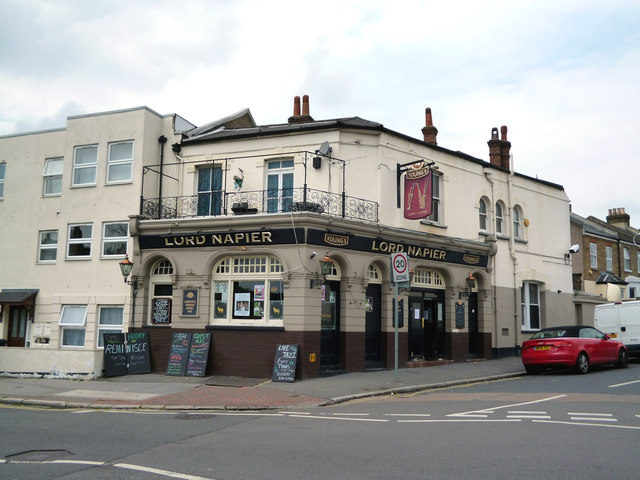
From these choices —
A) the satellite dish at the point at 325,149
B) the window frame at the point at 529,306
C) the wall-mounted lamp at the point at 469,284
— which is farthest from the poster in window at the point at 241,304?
the window frame at the point at 529,306

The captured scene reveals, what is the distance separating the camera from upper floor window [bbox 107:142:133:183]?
803 inches

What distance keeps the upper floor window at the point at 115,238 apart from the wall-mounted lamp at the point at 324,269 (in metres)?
7.39

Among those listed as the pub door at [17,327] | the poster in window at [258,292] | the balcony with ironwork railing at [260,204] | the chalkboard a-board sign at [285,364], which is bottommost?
the chalkboard a-board sign at [285,364]

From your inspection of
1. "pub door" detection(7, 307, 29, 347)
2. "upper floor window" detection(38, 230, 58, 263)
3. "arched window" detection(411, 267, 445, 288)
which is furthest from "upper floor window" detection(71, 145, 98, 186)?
"arched window" detection(411, 267, 445, 288)

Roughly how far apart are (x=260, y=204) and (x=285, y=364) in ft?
17.8

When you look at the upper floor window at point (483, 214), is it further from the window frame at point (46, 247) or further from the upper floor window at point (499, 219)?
the window frame at point (46, 247)

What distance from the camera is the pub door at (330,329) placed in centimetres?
1716

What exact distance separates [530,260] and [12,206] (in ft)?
69.4

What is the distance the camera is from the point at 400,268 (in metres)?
15.5

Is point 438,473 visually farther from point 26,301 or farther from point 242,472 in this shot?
point 26,301

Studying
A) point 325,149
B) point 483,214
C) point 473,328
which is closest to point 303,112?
point 325,149

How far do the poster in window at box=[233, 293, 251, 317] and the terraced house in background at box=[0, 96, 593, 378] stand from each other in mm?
60

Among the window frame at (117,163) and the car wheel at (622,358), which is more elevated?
the window frame at (117,163)

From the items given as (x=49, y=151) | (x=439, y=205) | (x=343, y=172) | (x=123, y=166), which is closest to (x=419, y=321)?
(x=439, y=205)
